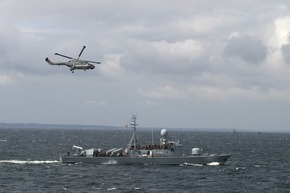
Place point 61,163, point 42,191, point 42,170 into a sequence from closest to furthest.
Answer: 1. point 42,191
2. point 42,170
3. point 61,163

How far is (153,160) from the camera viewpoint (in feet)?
317

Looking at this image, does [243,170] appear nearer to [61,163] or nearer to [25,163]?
[61,163]

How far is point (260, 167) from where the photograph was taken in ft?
338

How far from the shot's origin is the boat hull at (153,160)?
316ft

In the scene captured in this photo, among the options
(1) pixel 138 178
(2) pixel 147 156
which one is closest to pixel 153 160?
(2) pixel 147 156

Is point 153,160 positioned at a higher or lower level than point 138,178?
higher

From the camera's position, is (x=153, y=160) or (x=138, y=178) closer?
(x=138, y=178)

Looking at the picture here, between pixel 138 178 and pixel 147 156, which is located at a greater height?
pixel 147 156

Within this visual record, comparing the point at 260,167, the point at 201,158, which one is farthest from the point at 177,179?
the point at 260,167

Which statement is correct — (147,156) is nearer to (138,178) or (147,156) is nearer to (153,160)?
(153,160)

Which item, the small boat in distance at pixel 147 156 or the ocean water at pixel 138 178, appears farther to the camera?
the small boat in distance at pixel 147 156

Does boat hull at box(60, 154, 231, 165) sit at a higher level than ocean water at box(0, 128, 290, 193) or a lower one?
higher

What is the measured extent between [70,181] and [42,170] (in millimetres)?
16101

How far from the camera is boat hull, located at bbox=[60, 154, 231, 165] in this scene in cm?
9644
